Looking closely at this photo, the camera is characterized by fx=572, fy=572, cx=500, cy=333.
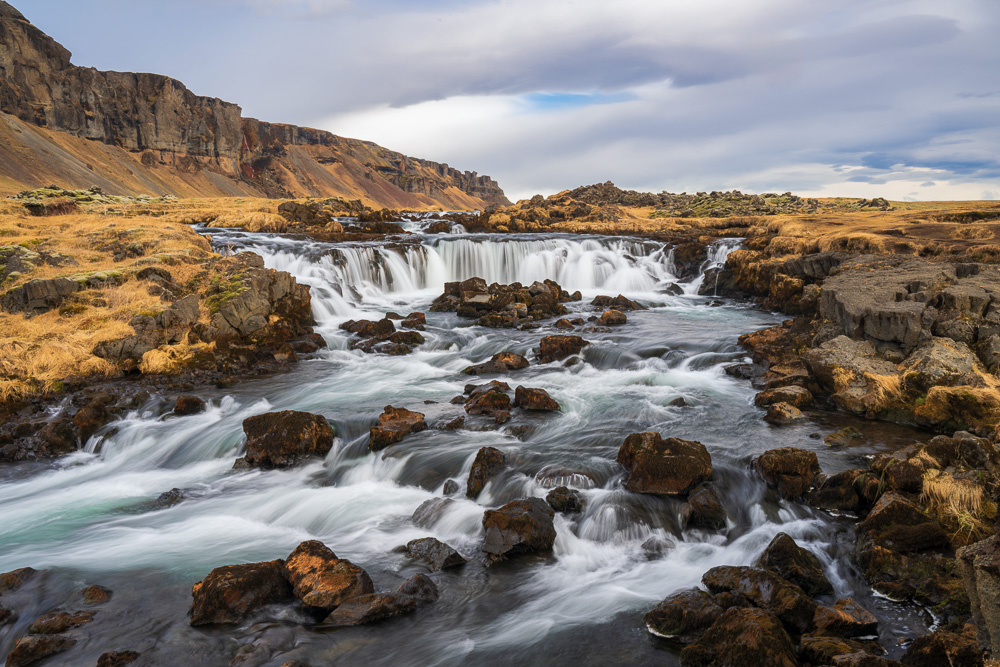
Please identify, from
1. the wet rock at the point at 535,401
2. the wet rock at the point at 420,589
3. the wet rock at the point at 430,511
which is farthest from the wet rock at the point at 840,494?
the wet rock at the point at 535,401

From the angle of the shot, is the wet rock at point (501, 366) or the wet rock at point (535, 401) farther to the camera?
the wet rock at point (501, 366)

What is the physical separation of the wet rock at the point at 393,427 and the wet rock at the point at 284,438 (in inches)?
37.7

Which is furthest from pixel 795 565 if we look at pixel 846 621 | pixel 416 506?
pixel 416 506

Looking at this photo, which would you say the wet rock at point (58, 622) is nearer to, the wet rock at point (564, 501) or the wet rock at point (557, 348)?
the wet rock at point (564, 501)

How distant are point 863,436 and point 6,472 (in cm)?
1586

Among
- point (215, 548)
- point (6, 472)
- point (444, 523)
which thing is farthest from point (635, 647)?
point (6, 472)

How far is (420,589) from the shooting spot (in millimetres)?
6723

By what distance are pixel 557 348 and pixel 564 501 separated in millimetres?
9060

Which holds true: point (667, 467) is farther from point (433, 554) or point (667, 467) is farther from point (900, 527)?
point (433, 554)

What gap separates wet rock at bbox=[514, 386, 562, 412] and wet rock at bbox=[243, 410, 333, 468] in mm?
4206

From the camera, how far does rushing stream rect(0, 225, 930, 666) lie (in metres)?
6.09

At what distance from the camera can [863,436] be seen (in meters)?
10.3

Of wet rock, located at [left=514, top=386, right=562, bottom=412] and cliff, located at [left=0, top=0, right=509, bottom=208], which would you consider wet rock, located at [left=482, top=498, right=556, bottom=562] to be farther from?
cliff, located at [left=0, top=0, right=509, bottom=208]

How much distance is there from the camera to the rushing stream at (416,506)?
6.09m
